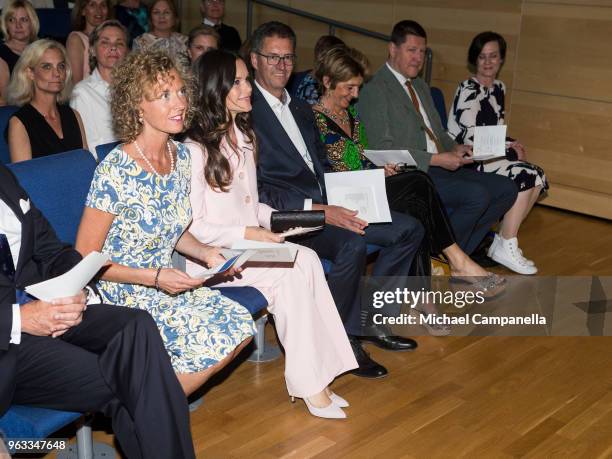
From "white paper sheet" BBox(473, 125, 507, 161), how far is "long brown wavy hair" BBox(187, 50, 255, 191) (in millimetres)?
1849

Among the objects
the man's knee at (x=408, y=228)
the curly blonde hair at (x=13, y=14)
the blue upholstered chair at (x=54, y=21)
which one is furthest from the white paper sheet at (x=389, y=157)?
the blue upholstered chair at (x=54, y=21)

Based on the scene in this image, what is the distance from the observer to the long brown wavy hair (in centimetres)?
302

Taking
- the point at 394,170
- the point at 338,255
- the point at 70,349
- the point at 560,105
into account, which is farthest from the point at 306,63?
the point at 70,349

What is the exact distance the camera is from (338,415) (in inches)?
122

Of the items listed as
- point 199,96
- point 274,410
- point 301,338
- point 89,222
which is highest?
point 199,96

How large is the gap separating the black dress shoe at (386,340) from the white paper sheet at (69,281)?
6.15ft

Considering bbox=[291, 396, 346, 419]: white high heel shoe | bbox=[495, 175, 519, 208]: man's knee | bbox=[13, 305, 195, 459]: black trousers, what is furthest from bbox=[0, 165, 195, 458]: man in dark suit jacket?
bbox=[495, 175, 519, 208]: man's knee

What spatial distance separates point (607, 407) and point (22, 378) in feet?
7.53

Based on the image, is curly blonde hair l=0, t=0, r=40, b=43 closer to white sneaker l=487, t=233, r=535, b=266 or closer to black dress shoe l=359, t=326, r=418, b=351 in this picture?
black dress shoe l=359, t=326, r=418, b=351

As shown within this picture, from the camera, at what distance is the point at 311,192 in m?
3.68

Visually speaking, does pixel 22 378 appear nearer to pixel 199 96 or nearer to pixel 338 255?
pixel 199 96

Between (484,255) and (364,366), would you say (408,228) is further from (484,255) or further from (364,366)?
(484,255)

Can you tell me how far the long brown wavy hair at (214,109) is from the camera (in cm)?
302
